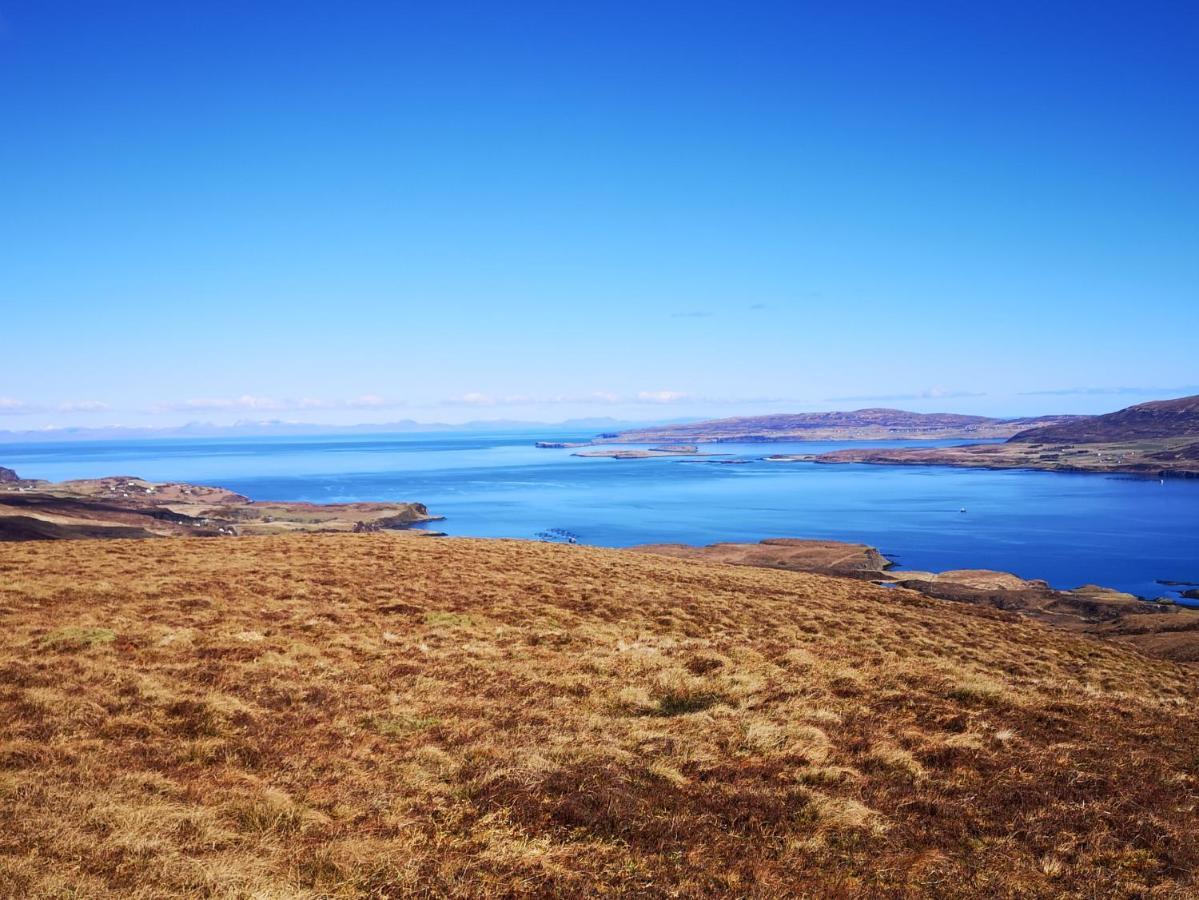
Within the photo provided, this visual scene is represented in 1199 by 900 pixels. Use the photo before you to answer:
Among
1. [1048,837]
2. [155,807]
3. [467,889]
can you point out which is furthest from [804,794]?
[155,807]

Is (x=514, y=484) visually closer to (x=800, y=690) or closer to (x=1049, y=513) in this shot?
(x=1049, y=513)

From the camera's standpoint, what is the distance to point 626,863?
6.89m

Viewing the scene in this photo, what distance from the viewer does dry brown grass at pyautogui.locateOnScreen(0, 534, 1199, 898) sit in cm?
666

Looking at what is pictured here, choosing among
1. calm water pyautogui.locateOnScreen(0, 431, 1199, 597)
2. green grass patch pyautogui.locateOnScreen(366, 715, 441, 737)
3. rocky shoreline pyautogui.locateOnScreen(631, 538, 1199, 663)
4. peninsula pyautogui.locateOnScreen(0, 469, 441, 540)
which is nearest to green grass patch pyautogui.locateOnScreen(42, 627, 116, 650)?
green grass patch pyautogui.locateOnScreen(366, 715, 441, 737)

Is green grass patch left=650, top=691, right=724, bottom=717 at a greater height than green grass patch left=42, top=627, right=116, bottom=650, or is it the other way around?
green grass patch left=42, top=627, right=116, bottom=650

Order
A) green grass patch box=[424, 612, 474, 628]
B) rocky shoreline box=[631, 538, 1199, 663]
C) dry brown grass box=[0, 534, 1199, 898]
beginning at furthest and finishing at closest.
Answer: rocky shoreline box=[631, 538, 1199, 663] → green grass patch box=[424, 612, 474, 628] → dry brown grass box=[0, 534, 1199, 898]

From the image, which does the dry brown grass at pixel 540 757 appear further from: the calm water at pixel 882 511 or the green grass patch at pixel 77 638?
the calm water at pixel 882 511

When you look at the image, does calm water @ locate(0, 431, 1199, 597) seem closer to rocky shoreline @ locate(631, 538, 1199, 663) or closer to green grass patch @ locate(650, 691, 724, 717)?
rocky shoreline @ locate(631, 538, 1199, 663)

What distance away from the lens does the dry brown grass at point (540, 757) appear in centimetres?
666

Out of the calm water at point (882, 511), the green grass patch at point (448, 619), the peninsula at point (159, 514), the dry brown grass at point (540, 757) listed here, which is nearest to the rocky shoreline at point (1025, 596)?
the dry brown grass at point (540, 757)

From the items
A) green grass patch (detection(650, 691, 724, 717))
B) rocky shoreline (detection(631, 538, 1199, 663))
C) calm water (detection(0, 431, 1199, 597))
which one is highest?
green grass patch (detection(650, 691, 724, 717))

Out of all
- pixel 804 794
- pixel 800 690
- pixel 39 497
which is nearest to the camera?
pixel 804 794

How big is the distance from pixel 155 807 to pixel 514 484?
166405 millimetres

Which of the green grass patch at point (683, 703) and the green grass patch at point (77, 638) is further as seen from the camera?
the green grass patch at point (77, 638)
